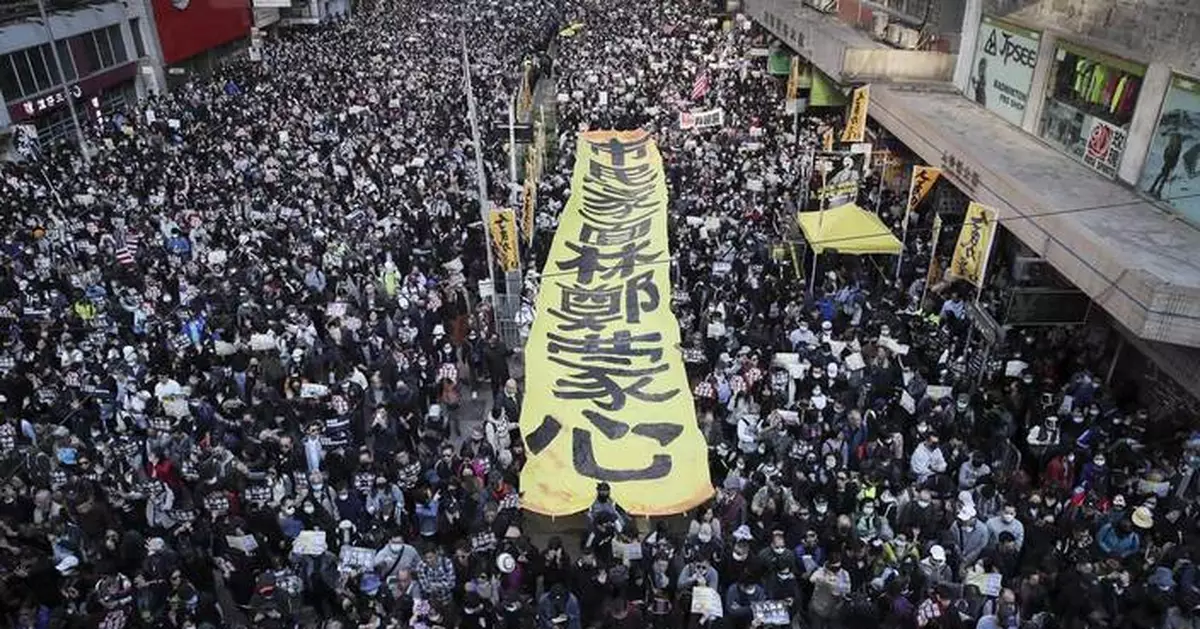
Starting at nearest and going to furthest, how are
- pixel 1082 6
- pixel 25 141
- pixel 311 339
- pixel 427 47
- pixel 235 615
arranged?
pixel 235 615 → pixel 311 339 → pixel 1082 6 → pixel 25 141 → pixel 427 47

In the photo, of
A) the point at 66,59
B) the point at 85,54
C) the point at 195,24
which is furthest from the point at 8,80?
the point at 195,24

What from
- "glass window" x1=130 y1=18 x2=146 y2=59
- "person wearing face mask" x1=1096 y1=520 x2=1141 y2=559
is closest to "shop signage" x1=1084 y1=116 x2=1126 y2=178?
"person wearing face mask" x1=1096 y1=520 x2=1141 y2=559

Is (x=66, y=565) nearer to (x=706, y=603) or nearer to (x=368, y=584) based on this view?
(x=368, y=584)

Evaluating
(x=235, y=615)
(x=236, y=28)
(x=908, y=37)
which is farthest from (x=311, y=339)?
(x=236, y=28)

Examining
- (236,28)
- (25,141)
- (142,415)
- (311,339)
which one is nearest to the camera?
(142,415)

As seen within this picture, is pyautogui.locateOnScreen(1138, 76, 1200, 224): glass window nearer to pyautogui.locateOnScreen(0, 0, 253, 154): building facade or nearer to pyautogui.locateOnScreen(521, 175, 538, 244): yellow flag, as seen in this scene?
pyautogui.locateOnScreen(521, 175, 538, 244): yellow flag

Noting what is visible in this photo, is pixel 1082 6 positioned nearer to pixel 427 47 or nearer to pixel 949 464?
pixel 949 464

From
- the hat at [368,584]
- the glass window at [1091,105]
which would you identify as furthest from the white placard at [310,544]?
the glass window at [1091,105]
